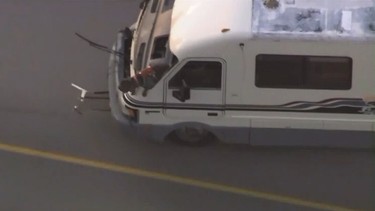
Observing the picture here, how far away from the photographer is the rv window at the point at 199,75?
9.87m

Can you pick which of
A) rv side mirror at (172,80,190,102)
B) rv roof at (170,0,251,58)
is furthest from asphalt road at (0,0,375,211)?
rv roof at (170,0,251,58)

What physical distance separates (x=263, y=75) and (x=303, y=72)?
0.50 meters

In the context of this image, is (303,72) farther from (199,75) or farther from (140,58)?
(140,58)

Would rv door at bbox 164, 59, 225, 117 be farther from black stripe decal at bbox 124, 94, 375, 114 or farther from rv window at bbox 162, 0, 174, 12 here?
rv window at bbox 162, 0, 174, 12

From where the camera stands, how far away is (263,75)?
9828 millimetres

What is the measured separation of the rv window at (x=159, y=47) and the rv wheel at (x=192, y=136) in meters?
1.00

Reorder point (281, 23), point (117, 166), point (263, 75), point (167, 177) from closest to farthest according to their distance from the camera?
point (281, 23) < point (263, 75) < point (167, 177) < point (117, 166)

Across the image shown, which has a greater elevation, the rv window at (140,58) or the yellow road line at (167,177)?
the rv window at (140,58)

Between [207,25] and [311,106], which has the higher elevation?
[207,25]

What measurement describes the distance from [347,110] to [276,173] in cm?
126

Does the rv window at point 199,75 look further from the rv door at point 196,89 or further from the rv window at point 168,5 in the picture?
the rv window at point 168,5

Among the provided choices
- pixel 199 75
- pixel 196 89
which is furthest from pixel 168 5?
pixel 196 89

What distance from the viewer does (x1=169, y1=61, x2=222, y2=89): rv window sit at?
9867 millimetres

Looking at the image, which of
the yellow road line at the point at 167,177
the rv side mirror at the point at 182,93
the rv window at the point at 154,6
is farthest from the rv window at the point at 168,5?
the yellow road line at the point at 167,177
